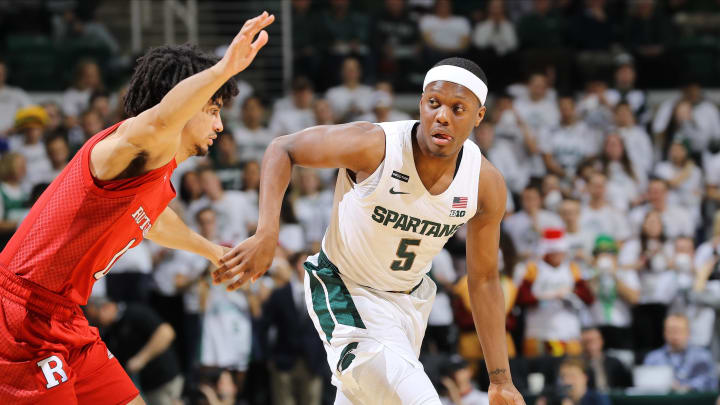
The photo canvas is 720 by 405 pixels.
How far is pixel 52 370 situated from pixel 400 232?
1893 mm

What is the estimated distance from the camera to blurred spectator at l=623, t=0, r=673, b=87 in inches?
594

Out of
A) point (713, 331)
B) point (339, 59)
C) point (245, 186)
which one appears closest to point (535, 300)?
point (713, 331)

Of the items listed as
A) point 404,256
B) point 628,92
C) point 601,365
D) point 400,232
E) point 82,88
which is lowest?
point 601,365

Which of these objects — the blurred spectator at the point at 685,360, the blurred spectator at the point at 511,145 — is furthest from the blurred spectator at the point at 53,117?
the blurred spectator at the point at 685,360

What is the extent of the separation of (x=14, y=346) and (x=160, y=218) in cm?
106

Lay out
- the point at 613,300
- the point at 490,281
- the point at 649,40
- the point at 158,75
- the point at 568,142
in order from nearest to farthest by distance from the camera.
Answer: the point at 158,75 < the point at 490,281 < the point at 613,300 < the point at 568,142 < the point at 649,40

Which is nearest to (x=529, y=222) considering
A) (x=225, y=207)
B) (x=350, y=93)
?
(x=350, y=93)

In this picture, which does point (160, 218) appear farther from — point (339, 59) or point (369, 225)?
point (339, 59)

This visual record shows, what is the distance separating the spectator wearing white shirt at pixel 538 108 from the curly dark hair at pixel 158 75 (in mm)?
9034

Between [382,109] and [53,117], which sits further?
[382,109]

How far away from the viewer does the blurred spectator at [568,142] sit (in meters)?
13.0

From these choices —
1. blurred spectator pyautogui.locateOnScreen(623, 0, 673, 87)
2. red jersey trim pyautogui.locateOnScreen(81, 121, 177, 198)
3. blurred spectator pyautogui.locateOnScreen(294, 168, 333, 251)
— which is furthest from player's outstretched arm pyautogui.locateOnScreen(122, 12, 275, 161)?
blurred spectator pyautogui.locateOnScreen(623, 0, 673, 87)

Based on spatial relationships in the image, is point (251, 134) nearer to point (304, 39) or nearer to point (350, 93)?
point (350, 93)

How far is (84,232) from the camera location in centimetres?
431
